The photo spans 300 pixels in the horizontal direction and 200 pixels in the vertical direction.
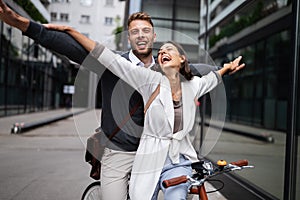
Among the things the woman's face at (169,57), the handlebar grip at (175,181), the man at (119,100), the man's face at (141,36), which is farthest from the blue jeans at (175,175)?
A: the man's face at (141,36)

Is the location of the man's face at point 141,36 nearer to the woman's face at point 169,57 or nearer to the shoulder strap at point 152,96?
the woman's face at point 169,57

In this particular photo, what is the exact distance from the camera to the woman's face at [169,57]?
177cm

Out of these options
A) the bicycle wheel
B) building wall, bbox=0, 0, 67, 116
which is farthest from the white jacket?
building wall, bbox=0, 0, 67, 116

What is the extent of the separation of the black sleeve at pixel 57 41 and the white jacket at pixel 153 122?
0.13 meters

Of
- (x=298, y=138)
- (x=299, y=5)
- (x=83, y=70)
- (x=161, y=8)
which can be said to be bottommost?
(x=298, y=138)

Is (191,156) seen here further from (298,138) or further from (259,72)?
(259,72)

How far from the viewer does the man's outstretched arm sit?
1.47 meters

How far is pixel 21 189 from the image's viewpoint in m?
4.91

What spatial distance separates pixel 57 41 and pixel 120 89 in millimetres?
511

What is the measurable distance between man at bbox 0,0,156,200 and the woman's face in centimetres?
12

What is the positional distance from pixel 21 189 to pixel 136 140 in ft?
11.6

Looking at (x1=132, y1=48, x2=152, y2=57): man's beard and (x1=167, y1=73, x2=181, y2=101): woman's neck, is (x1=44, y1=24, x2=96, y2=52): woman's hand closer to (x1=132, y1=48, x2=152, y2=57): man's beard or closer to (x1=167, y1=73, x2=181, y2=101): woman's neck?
(x1=132, y1=48, x2=152, y2=57): man's beard

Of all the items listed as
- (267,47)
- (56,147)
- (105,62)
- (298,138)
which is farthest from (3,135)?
(267,47)

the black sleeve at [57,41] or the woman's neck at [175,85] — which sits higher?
the black sleeve at [57,41]
